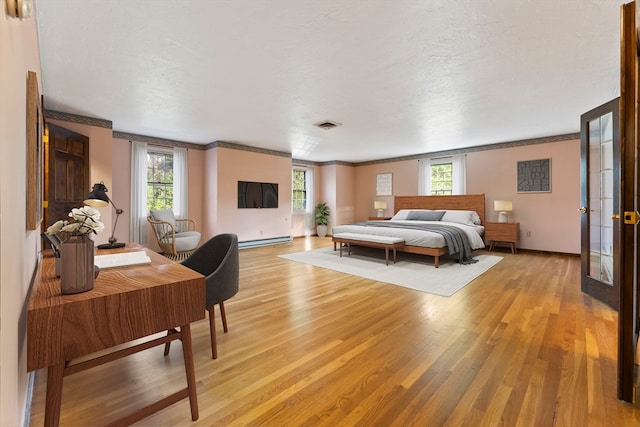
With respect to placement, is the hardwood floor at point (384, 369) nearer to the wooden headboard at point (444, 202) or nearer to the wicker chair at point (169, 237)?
the wicker chair at point (169, 237)

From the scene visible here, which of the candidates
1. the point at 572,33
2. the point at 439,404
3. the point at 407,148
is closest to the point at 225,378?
the point at 439,404

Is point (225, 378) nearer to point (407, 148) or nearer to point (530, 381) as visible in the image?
A: point (530, 381)

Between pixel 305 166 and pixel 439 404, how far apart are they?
774 centimetres

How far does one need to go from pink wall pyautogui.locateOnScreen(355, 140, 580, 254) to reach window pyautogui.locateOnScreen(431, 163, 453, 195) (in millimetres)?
453

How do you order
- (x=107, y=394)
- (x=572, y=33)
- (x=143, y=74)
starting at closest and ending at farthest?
1. (x=107, y=394)
2. (x=572, y=33)
3. (x=143, y=74)

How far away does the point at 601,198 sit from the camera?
123 inches

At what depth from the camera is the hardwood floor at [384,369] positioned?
4.62ft

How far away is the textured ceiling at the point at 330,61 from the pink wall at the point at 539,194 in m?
1.14

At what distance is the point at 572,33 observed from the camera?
85.2 inches

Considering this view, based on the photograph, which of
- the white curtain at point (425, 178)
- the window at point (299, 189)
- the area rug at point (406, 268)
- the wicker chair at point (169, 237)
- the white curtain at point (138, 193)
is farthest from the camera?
the window at point (299, 189)

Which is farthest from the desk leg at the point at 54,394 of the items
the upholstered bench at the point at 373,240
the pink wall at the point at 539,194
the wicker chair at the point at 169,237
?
the pink wall at the point at 539,194

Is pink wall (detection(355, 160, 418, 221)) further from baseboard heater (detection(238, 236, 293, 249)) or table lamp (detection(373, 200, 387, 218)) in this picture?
baseboard heater (detection(238, 236, 293, 249))

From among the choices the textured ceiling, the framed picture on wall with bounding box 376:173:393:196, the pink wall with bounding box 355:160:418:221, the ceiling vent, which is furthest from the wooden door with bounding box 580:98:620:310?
the framed picture on wall with bounding box 376:173:393:196

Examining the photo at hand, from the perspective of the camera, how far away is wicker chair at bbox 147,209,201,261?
4.96 meters
